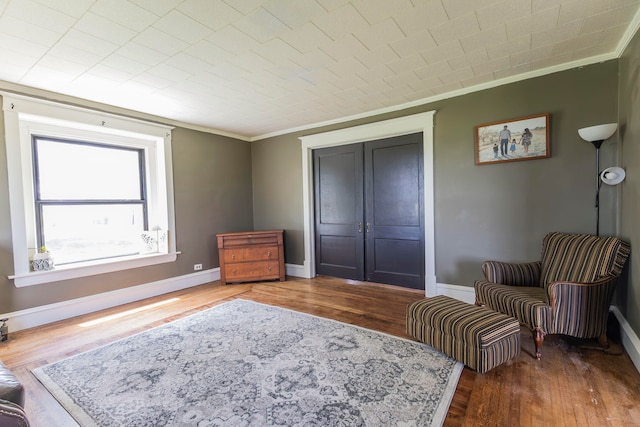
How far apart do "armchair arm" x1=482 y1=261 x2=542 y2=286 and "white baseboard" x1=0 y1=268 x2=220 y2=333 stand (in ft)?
13.5

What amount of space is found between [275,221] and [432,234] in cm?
278

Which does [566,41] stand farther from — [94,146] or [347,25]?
[94,146]

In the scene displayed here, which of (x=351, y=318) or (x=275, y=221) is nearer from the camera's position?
(x=351, y=318)

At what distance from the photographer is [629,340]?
7.29 feet

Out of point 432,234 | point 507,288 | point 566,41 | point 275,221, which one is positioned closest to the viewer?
point 566,41

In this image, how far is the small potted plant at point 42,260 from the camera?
10.3ft

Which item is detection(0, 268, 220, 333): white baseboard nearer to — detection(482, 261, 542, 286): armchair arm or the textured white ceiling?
the textured white ceiling

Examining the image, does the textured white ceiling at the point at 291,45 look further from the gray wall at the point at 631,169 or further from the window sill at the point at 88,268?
the window sill at the point at 88,268

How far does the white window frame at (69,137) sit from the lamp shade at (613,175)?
5.04 metres

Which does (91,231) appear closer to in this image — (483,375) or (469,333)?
(469,333)

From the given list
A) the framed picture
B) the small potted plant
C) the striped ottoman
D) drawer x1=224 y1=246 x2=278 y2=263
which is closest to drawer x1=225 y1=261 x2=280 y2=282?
drawer x1=224 y1=246 x2=278 y2=263

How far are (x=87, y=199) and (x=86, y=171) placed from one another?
363 millimetres

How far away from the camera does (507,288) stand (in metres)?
2.64

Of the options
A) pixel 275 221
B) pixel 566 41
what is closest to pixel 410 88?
pixel 566 41
